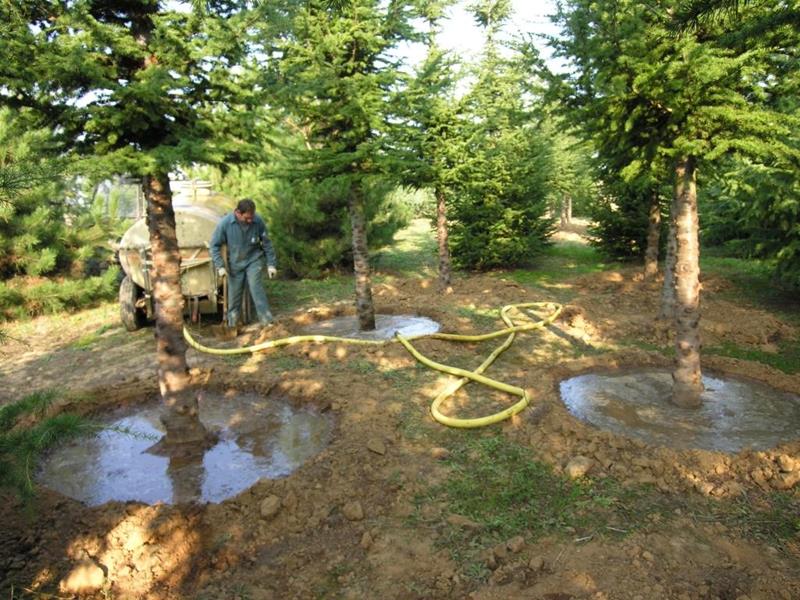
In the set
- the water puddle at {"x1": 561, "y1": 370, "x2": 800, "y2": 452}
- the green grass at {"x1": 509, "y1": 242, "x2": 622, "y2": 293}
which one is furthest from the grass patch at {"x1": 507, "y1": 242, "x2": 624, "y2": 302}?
the water puddle at {"x1": 561, "y1": 370, "x2": 800, "y2": 452}

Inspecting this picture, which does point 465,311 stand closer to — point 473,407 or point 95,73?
point 473,407

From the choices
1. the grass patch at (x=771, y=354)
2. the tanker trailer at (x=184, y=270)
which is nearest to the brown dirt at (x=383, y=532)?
the grass patch at (x=771, y=354)

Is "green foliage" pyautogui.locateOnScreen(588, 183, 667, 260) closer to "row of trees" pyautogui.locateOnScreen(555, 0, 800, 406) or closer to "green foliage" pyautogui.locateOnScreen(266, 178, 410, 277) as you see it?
"green foliage" pyautogui.locateOnScreen(266, 178, 410, 277)

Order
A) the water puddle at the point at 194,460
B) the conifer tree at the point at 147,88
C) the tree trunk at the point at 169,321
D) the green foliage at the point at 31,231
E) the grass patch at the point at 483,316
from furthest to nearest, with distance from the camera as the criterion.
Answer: the green foliage at the point at 31,231, the grass patch at the point at 483,316, the tree trunk at the point at 169,321, the water puddle at the point at 194,460, the conifer tree at the point at 147,88

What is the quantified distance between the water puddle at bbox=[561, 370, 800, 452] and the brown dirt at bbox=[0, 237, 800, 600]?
31 centimetres

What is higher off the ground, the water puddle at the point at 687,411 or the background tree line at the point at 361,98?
the background tree line at the point at 361,98

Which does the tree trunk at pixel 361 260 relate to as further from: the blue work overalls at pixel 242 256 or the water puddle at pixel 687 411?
the water puddle at pixel 687 411

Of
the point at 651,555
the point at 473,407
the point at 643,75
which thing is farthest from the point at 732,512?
the point at 643,75

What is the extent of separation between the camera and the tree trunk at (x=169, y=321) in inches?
181

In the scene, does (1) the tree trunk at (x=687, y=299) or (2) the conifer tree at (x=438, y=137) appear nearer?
(1) the tree trunk at (x=687, y=299)

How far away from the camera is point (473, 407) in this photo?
5.70 m

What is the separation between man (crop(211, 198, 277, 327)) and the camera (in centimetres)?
852

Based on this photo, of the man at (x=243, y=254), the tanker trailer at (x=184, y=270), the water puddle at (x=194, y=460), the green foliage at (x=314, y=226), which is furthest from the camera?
the green foliage at (x=314, y=226)

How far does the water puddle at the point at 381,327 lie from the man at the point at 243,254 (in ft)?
3.22
